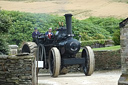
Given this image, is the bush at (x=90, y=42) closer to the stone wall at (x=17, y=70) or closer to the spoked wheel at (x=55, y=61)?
the spoked wheel at (x=55, y=61)

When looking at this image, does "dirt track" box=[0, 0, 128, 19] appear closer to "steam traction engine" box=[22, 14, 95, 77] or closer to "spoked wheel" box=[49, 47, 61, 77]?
"steam traction engine" box=[22, 14, 95, 77]

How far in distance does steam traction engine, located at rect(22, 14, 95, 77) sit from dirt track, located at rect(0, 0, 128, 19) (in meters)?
14.8

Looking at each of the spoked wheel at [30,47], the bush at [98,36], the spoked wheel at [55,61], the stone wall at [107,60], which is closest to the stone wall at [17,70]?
the spoked wheel at [55,61]

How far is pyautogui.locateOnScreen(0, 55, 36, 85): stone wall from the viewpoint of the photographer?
11695mm

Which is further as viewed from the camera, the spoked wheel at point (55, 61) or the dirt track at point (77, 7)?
the dirt track at point (77, 7)

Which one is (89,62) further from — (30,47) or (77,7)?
(77,7)

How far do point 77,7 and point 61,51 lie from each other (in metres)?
18.7

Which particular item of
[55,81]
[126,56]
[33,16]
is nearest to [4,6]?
[33,16]

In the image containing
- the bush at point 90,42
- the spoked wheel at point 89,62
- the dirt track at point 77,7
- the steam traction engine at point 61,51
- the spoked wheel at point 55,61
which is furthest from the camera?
the dirt track at point 77,7

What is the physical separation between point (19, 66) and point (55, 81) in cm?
256

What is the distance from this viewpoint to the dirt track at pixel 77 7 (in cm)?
3200

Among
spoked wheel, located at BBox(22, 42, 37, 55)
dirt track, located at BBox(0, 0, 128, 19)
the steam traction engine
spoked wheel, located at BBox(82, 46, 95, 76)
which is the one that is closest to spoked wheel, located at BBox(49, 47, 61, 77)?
the steam traction engine

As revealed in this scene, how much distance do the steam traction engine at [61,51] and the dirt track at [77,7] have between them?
1481 cm

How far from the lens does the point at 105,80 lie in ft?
45.8
